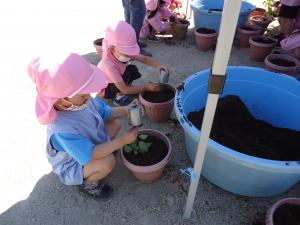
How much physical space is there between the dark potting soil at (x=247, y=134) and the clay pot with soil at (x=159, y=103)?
0.24 metres

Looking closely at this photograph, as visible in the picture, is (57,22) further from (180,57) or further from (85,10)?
(180,57)

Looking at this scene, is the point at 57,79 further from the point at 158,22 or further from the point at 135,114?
the point at 158,22

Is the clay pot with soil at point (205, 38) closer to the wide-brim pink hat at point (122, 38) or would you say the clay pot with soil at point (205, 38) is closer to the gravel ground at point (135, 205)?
the wide-brim pink hat at point (122, 38)

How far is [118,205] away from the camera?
1.80m

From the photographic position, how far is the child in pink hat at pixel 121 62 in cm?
204

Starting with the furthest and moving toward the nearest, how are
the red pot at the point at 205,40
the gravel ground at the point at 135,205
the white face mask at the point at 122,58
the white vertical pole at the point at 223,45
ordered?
the red pot at the point at 205,40 → the white face mask at the point at 122,58 → the gravel ground at the point at 135,205 → the white vertical pole at the point at 223,45

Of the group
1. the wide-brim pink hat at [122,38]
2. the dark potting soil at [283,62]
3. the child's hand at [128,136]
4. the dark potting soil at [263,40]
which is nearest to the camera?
the child's hand at [128,136]

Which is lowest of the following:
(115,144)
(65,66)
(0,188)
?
(0,188)

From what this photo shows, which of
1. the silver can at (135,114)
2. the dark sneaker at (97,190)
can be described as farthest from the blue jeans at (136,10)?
the dark sneaker at (97,190)

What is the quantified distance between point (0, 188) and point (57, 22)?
3.00m

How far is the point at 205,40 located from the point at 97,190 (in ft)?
7.68

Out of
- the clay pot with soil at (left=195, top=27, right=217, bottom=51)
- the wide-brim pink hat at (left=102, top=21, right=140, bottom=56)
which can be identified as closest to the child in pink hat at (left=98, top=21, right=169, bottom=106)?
the wide-brim pink hat at (left=102, top=21, right=140, bottom=56)

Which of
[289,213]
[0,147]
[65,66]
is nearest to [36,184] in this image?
[0,147]

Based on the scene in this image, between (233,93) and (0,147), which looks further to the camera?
(233,93)
